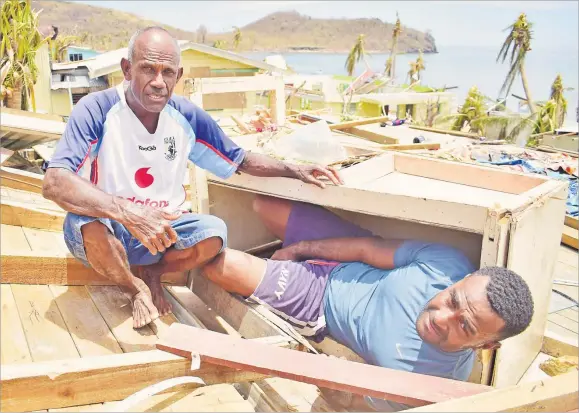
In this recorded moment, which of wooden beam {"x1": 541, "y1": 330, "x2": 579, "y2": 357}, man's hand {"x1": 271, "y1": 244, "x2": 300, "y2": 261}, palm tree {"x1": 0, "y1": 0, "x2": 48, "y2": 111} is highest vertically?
palm tree {"x1": 0, "y1": 0, "x2": 48, "y2": 111}

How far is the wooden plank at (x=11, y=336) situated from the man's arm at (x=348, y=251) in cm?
147

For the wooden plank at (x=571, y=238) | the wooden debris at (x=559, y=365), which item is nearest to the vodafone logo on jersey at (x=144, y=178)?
the wooden debris at (x=559, y=365)

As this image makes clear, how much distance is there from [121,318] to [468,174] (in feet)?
6.93

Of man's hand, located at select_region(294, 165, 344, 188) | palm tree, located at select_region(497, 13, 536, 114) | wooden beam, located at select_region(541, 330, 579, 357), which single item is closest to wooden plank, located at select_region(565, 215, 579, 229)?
wooden beam, located at select_region(541, 330, 579, 357)

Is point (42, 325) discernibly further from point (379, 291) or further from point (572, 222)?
point (572, 222)

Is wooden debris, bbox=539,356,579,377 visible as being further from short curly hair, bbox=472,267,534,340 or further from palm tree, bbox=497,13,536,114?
palm tree, bbox=497,13,536,114

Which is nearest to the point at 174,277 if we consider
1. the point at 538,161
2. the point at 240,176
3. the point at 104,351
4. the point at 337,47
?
the point at 240,176

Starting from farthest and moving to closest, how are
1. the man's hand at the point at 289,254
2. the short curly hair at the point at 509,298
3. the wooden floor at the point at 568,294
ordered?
the wooden floor at the point at 568,294, the man's hand at the point at 289,254, the short curly hair at the point at 509,298

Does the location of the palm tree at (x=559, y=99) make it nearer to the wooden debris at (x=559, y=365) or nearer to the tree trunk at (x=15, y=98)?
the tree trunk at (x=15, y=98)

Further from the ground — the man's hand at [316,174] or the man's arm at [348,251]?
the man's hand at [316,174]

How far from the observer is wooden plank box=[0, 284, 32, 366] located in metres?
2.29

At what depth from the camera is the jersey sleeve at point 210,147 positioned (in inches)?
120

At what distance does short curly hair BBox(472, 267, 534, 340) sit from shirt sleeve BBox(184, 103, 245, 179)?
5.10ft

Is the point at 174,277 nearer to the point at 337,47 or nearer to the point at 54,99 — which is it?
the point at 54,99
